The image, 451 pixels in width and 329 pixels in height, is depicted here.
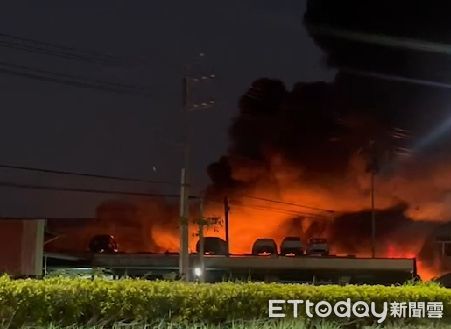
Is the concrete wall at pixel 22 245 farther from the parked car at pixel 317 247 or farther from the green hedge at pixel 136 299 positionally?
the parked car at pixel 317 247

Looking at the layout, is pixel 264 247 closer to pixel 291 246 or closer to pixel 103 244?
pixel 291 246

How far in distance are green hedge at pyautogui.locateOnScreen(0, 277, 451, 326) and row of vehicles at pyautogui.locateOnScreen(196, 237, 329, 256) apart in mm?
26562

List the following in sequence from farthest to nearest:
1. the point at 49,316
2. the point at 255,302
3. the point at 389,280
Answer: the point at 389,280 → the point at 255,302 → the point at 49,316

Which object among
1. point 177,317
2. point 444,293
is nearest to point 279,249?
point 444,293

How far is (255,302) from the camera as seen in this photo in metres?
9.37

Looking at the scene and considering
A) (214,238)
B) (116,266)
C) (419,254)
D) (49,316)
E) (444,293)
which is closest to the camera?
(49,316)

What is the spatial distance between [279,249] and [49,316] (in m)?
31.6

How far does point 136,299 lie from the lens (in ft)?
27.7

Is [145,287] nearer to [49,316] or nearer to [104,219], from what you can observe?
[49,316]

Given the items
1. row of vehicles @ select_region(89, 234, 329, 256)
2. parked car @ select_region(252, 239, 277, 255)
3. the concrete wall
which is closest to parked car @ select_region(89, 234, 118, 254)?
row of vehicles @ select_region(89, 234, 329, 256)

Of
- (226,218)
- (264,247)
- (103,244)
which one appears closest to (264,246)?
(264,247)

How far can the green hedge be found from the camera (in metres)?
7.83

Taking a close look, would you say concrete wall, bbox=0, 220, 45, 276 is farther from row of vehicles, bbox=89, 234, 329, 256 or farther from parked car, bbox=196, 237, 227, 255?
parked car, bbox=196, 237, 227, 255

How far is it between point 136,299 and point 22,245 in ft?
53.8
